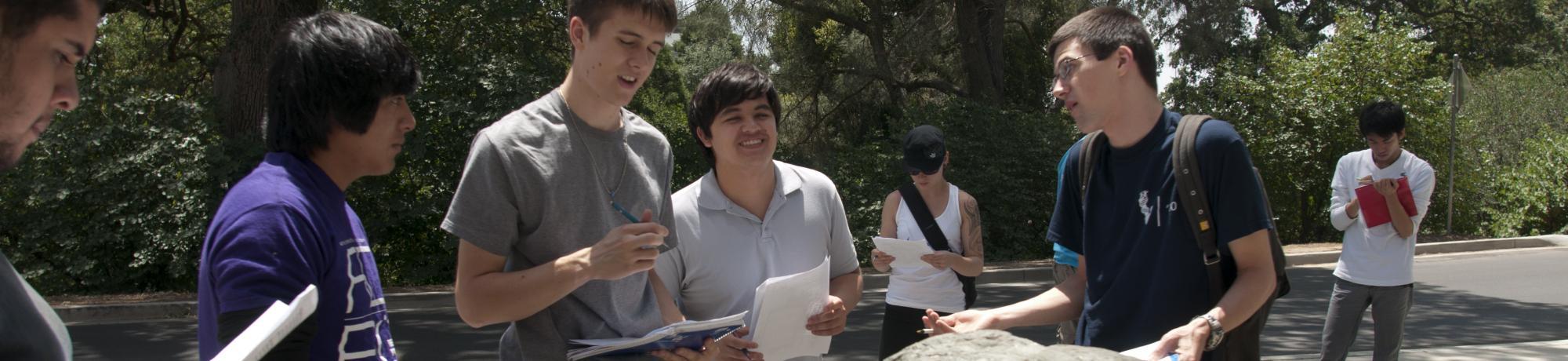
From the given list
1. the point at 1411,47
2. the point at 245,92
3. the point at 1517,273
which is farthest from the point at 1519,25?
the point at 245,92

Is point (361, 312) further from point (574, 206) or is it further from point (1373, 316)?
point (1373, 316)

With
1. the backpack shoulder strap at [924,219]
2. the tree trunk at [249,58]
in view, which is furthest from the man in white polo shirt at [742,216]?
the tree trunk at [249,58]

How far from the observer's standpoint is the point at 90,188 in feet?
40.3

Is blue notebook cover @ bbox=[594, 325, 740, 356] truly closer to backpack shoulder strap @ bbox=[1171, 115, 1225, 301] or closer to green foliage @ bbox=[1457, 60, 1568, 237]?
backpack shoulder strap @ bbox=[1171, 115, 1225, 301]

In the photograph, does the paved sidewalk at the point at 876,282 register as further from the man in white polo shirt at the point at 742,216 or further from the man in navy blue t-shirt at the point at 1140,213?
the man in navy blue t-shirt at the point at 1140,213

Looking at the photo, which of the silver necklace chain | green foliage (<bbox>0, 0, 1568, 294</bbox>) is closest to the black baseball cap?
the silver necklace chain

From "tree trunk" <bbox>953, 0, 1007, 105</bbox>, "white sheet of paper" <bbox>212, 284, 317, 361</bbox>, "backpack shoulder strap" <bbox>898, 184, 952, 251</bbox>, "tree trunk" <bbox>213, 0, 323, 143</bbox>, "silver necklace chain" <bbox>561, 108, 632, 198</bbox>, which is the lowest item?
"white sheet of paper" <bbox>212, 284, 317, 361</bbox>

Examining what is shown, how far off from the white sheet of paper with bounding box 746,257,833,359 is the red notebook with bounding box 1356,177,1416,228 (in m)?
3.70

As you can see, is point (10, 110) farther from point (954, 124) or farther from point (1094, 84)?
point (954, 124)

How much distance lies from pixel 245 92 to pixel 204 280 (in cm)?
1245

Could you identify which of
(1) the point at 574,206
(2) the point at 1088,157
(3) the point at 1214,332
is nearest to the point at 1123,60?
(2) the point at 1088,157

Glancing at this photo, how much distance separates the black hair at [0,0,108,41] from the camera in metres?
1.20

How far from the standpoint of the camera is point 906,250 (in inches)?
193

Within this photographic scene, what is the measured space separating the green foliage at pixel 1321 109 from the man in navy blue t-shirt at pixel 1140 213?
17.3 m
